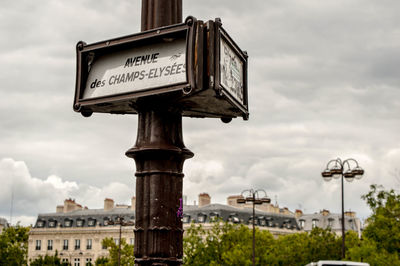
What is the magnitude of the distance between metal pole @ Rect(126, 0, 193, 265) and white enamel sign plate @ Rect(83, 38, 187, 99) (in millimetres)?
193

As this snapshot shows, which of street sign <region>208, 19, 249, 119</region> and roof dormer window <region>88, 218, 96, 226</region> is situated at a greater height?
roof dormer window <region>88, 218, 96, 226</region>

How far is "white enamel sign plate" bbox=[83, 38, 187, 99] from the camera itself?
493 centimetres

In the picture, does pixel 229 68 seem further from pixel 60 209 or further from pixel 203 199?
pixel 60 209

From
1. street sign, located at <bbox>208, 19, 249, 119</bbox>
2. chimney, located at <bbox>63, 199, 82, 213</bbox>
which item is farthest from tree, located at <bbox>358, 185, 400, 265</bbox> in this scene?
chimney, located at <bbox>63, 199, 82, 213</bbox>

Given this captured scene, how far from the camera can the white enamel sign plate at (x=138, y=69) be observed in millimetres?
4934

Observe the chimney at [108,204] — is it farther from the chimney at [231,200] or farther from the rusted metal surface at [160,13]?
the rusted metal surface at [160,13]

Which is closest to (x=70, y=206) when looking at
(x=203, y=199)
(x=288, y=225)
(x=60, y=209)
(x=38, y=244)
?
(x=60, y=209)

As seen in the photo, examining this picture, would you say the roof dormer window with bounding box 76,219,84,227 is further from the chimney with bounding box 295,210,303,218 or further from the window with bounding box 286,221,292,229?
the chimney with bounding box 295,210,303,218

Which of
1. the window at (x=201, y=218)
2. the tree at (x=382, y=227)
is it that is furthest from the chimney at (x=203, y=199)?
the tree at (x=382, y=227)

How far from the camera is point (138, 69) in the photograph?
201 inches

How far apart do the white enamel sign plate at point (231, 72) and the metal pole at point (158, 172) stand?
522mm

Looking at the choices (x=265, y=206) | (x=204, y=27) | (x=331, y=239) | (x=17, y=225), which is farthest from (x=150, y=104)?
(x=265, y=206)

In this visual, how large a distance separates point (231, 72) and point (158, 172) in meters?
1.02

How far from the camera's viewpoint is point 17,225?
219ft
